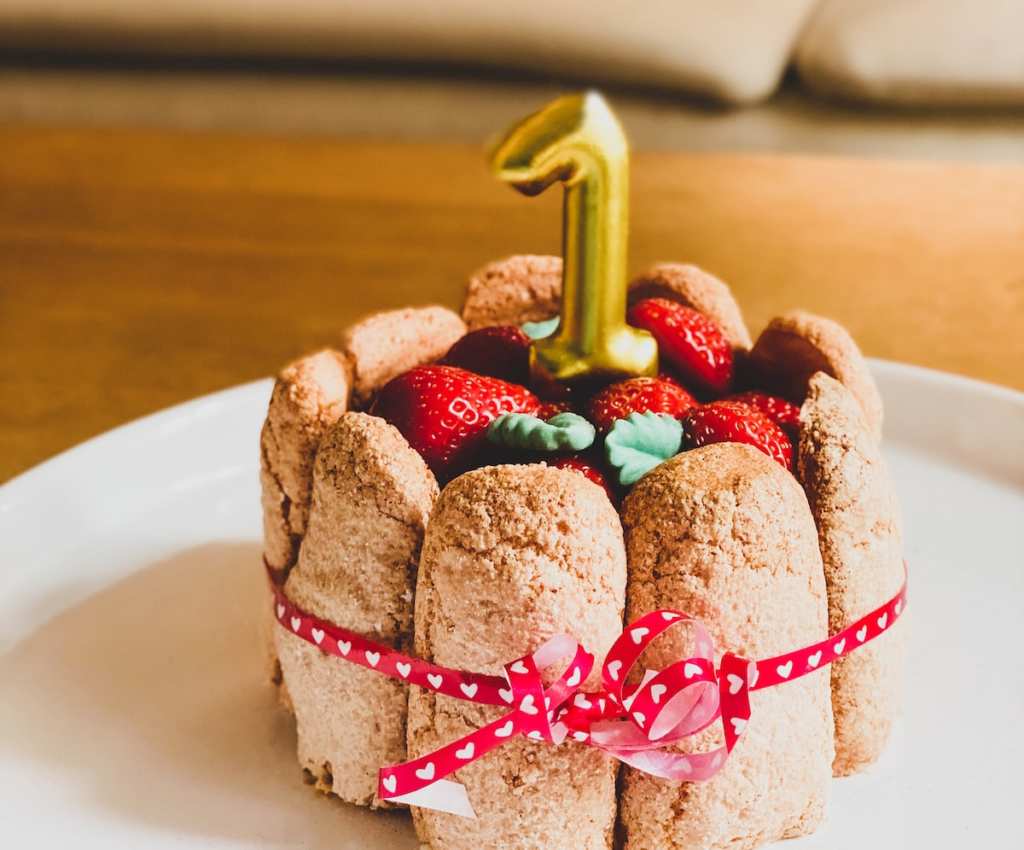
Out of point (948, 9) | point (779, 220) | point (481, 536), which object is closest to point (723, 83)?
point (948, 9)

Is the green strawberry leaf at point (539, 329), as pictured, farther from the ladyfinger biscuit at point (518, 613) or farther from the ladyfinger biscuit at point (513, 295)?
the ladyfinger biscuit at point (518, 613)

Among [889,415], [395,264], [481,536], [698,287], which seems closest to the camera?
[481,536]

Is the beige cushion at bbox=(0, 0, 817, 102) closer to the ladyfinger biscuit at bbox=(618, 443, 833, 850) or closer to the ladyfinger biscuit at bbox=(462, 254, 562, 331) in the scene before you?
the ladyfinger biscuit at bbox=(462, 254, 562, 331)

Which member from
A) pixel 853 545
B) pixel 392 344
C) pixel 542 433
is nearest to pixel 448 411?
pixel 542 433

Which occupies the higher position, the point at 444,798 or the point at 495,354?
the point at 495,354

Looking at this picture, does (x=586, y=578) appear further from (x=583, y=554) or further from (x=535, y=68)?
(x=535, y=68)

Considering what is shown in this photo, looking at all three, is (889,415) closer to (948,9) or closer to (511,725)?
(511,725)
